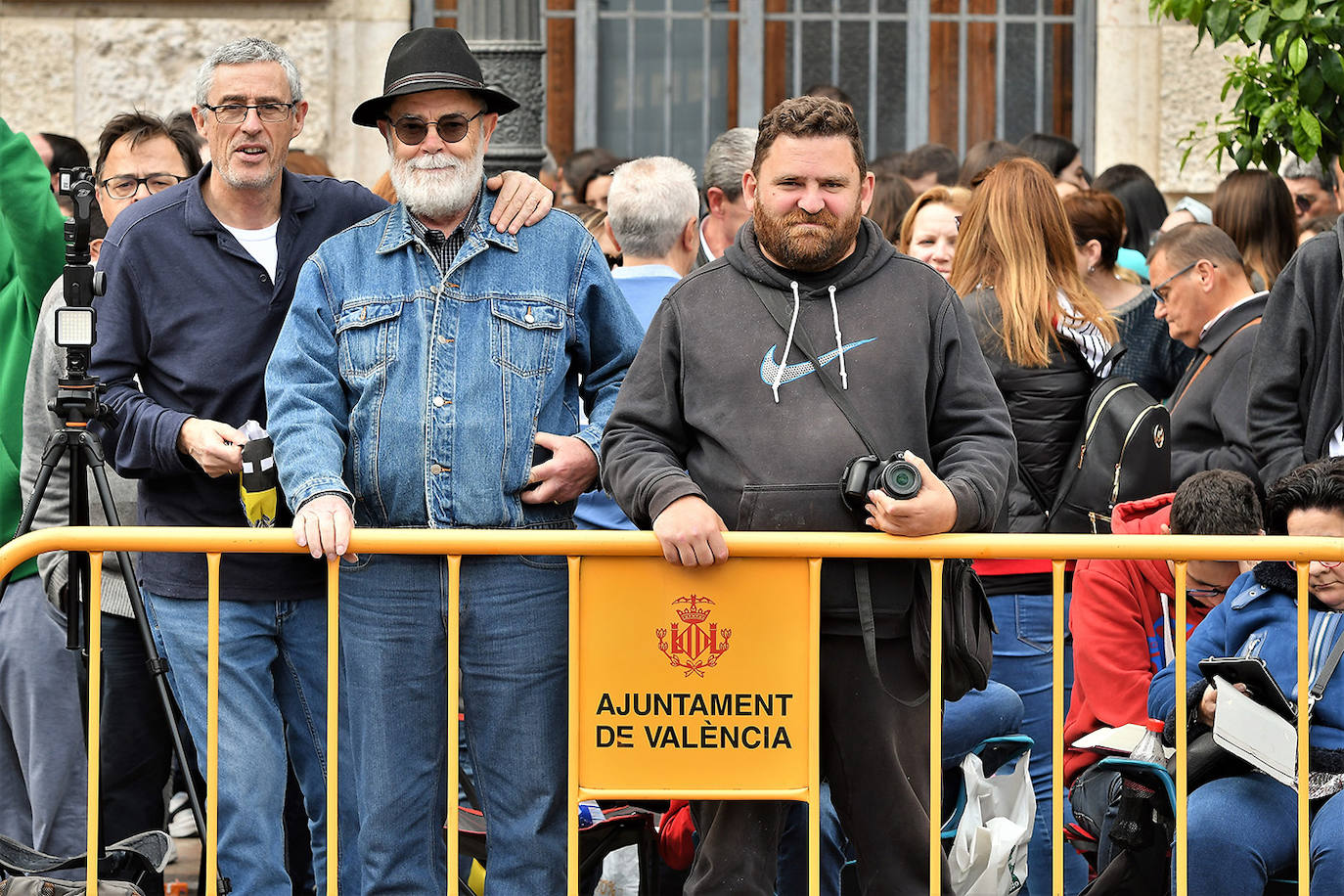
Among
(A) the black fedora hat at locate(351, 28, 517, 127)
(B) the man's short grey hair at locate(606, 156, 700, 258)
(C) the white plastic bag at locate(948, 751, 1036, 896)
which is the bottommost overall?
(C) the white plastic bag at locate(948, 751, 1036, 896)

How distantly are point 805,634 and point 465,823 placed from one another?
4.32ft

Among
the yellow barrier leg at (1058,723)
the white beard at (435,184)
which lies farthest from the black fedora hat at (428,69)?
the yellow barrier leg at (1058,723)

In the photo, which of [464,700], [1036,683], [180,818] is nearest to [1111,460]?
[1036,683]

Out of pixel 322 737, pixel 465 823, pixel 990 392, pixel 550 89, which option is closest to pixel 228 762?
pixel 322 737

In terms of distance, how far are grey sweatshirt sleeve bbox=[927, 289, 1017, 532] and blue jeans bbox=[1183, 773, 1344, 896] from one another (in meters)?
0.93

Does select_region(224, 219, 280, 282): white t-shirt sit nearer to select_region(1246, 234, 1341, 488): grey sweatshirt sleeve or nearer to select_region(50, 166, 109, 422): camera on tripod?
select_region(50, 166, 109, 422): camera on tripod

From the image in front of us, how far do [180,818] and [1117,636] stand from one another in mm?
3430

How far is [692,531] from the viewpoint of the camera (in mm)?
3588

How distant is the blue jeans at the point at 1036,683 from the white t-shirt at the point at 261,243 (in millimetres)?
2138

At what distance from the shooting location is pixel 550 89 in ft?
32.0

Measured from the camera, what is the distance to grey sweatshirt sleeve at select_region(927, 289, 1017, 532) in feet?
12.3

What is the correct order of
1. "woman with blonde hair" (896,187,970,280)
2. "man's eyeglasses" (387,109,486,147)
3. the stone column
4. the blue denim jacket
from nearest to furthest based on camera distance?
the blue denim jacket
"man's eyeglasses" (387,109,486,147)
the stone column
"woman with blonde hair" (896,187,970,280)

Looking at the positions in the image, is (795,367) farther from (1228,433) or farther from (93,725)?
(1228,433)

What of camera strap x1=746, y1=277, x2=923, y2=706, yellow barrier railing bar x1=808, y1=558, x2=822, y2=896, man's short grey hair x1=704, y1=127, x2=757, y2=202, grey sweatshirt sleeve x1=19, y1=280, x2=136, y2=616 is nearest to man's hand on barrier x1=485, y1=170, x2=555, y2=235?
camera strap x1=746, y1=277, x2=923, y2=706
